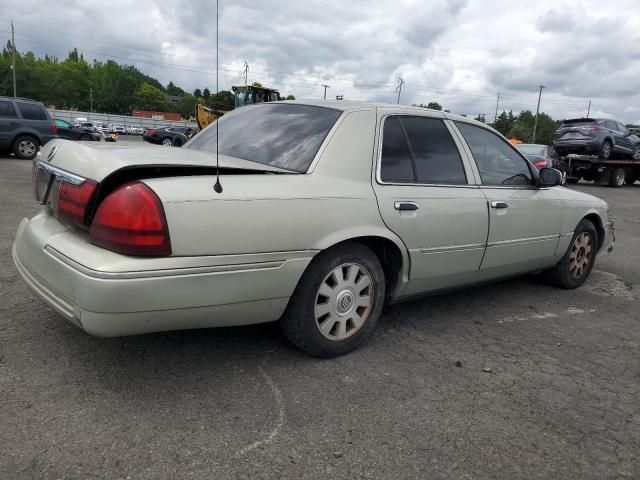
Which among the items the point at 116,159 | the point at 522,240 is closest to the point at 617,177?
the point at 522,240

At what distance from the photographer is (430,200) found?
3.30 metres

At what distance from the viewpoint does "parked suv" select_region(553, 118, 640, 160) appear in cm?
1752

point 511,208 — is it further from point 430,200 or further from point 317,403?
point 317,403

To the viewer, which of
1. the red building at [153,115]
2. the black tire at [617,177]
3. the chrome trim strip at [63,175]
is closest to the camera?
the chrome trim strip at [63,175]

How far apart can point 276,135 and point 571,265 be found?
318 centimetres

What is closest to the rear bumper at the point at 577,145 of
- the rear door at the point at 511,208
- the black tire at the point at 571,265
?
the black tire at the point at 571,265

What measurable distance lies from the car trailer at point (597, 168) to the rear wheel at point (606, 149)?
137mm

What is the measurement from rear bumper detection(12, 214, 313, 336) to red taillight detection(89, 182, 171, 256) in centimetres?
5

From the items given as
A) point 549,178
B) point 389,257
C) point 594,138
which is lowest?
point 389,257

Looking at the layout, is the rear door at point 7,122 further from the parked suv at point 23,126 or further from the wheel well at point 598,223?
the wheel well at point 598,223

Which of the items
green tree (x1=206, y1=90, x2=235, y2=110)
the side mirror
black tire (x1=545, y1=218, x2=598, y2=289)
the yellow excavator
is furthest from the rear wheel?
the side mirror

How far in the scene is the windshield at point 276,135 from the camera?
2.98m

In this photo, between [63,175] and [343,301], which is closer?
[63,175]

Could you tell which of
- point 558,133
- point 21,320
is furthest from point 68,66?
point 21,320
